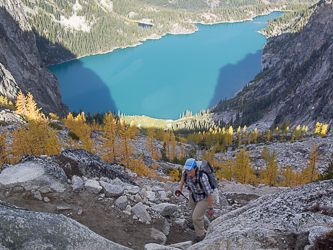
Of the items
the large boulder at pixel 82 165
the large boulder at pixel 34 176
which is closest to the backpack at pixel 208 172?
the large boulder at pixel 34 176

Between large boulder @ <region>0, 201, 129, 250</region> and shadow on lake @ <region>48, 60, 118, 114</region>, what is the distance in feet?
484

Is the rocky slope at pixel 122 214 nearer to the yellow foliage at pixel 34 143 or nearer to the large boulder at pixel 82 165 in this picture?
the large boulder at pixel 82 165

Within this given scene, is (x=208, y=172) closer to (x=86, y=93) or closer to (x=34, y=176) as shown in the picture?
(x=34, y=176)

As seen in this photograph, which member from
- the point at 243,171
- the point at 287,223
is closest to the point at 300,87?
the point at 243,171

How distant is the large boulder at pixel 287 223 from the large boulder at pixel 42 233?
11.0 feet

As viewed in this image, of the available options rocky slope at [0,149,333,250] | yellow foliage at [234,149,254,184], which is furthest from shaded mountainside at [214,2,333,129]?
rocky slope at [0,149,333,250]

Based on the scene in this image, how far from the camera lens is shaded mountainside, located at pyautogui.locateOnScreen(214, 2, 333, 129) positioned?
8712 cm

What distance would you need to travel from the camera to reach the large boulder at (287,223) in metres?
5.75

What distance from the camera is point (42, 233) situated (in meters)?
5.79

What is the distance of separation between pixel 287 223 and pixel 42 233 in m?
6.42

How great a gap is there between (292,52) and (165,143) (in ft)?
492

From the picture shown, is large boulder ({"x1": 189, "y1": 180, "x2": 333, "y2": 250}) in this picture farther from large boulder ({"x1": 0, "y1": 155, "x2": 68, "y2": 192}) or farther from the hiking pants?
large boulder ({"x1": 0, "y1": 155, "x2": 68, "y2": 192})

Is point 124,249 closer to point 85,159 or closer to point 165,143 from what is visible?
point 85,159

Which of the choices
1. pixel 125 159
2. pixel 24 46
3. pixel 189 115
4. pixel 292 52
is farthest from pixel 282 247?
pixel 292 52
